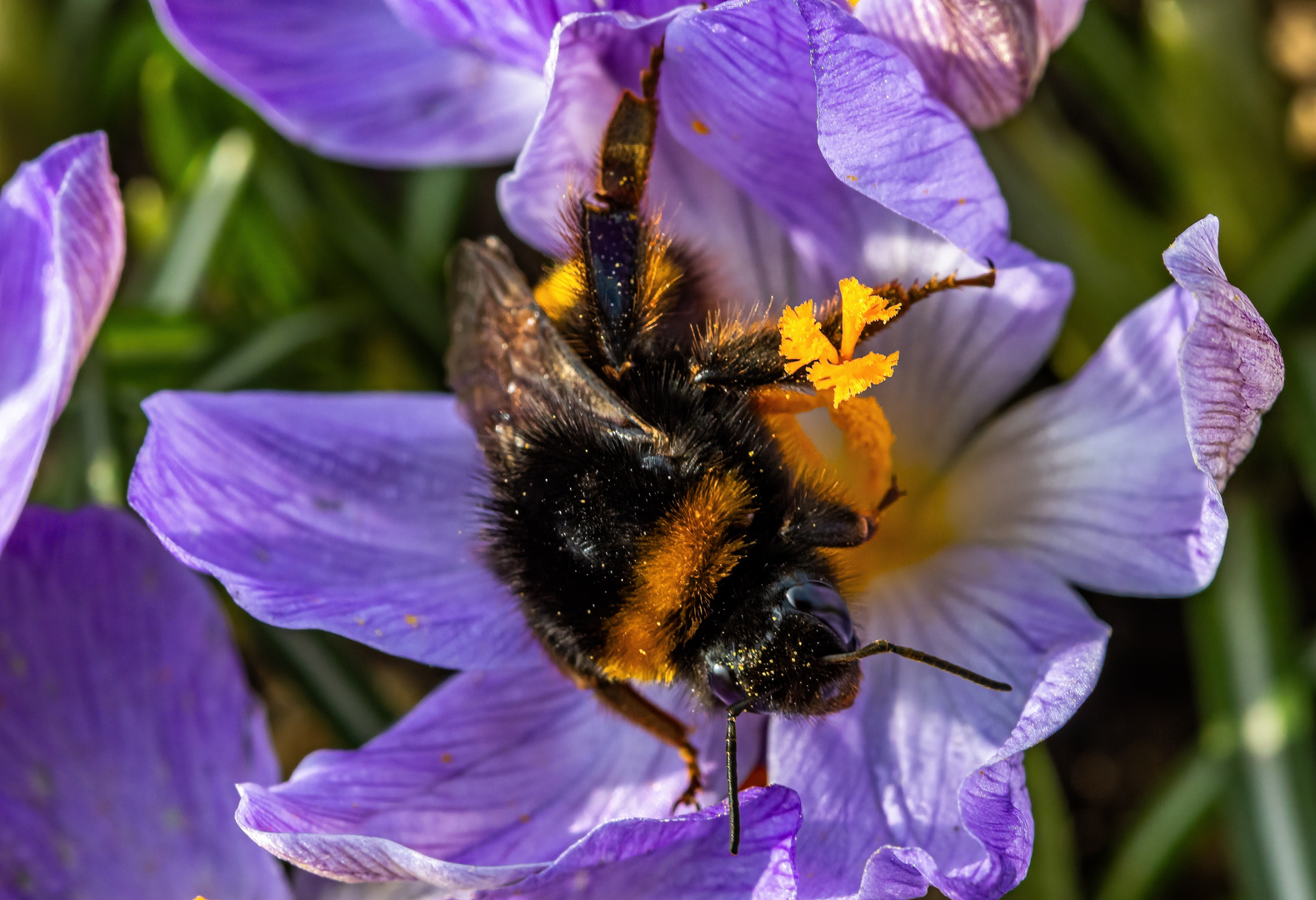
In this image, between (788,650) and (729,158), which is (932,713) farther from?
(729,158)

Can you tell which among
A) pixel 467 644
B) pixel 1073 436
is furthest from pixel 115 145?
pixel 1073 436

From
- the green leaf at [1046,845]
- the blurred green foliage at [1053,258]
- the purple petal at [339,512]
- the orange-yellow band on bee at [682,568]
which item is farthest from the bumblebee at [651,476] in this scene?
the blurred green foliage at [1053,258]

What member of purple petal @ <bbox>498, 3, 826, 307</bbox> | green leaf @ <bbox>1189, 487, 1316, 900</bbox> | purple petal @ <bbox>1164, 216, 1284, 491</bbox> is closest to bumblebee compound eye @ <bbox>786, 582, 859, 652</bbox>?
purple petal @ <bbox>1164, 216, 1284, 491</bbox>

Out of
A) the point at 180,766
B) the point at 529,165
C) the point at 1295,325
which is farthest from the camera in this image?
the point at 1295,325

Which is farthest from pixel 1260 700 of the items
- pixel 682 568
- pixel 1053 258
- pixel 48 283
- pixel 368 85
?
pixel 48 283

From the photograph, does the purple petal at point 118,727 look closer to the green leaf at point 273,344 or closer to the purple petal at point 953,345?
the green leaf at point 273,344

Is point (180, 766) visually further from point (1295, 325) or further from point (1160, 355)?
point (1295, 325)
